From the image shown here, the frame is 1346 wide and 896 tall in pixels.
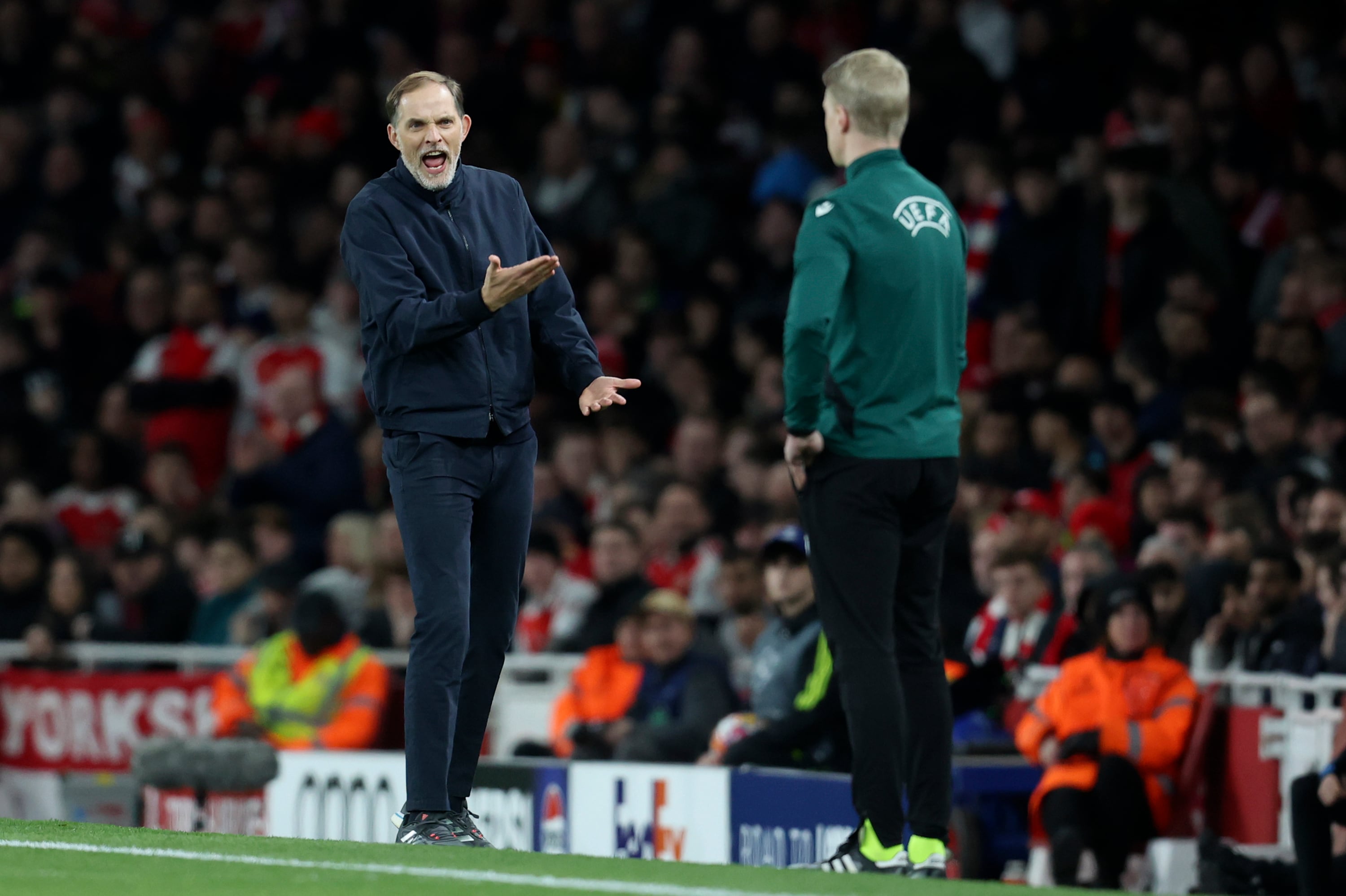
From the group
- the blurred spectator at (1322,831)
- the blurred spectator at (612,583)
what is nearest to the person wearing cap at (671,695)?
the blurred spectator at (612,583)

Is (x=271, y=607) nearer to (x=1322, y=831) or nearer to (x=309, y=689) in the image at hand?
(x=309, y=689)

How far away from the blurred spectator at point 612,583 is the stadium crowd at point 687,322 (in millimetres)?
21

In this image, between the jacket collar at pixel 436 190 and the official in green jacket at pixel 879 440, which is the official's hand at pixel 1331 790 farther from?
the jacket collar at pixel 436 190

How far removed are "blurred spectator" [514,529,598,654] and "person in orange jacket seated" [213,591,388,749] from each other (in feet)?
3.05

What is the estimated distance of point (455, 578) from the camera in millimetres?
6016

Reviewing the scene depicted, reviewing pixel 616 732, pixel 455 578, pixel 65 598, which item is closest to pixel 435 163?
pixel 455 578

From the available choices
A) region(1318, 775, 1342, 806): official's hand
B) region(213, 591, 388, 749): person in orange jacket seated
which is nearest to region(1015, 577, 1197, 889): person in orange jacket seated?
region(1318, 775, 1342, 806): official's hand

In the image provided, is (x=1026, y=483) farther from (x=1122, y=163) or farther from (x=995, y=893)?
(x=995, y=893)

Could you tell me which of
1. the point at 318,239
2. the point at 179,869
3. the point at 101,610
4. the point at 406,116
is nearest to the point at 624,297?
the point at 318,239

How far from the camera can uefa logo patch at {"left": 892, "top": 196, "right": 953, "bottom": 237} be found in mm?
5941

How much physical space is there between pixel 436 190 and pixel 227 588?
730cm

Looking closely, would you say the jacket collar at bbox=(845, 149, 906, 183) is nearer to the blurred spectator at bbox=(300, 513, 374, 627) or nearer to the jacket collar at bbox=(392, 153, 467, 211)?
the jacket collar at bbox=(392, 153, 467, 211)

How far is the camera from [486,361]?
6137 mm

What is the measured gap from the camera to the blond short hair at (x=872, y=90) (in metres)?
5.94
